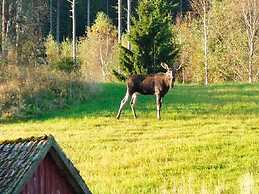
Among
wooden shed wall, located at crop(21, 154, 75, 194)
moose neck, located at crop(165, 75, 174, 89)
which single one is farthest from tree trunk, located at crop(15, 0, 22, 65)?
wooden shed wall, located at crop(21, 154, 75, 194)

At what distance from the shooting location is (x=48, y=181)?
1038cm

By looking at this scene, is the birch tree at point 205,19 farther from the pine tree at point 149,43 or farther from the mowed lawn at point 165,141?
the mowed lawn at point 165,141

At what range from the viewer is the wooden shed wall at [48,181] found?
10039 millimetres

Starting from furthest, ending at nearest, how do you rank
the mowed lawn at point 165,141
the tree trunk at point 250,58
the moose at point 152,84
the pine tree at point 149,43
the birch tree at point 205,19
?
1. the birch tree at point 205,19
2. the tree trunk at point 250,58
3. the pine tree at point 149,43
4. the moose at point 152,84
5. the mowed lawn at point 165,141

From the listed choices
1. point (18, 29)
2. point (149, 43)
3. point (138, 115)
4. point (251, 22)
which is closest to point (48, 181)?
point (138, 115)

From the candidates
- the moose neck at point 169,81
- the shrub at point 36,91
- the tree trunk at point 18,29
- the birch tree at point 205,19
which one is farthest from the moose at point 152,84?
the birch tree at point 205,19

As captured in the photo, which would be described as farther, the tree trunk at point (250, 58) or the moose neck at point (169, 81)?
the tree trunk at point (250, 58)

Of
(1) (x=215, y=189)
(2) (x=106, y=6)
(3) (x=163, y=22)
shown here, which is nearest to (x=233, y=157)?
(1) (x=215, y=189)

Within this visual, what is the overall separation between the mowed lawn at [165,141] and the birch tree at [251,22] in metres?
24.7

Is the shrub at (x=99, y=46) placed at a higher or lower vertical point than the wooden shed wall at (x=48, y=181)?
higher

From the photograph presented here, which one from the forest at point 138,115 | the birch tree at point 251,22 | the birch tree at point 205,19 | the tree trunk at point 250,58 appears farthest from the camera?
the birch tree at point 205,19

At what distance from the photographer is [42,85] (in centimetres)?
3578

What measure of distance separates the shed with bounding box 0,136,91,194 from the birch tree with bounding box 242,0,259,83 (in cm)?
5009

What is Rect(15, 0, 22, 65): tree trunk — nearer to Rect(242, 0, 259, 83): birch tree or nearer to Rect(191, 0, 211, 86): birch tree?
Rect(191, 0, 211, 86): birch tree
